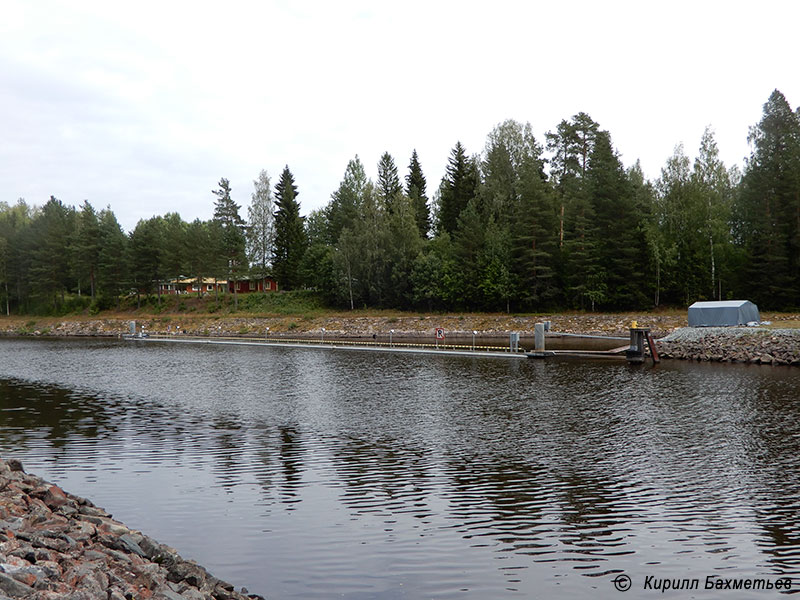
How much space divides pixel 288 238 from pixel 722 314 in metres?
64.1

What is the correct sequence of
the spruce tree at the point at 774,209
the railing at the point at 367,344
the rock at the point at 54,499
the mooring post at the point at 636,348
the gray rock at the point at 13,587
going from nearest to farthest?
the gray rock at the point at 13,587
the rock at the point at 54,499
the mooring post at the point at 636,348
the railing at the point at 367,344
the spruce tree at the point at 774,209

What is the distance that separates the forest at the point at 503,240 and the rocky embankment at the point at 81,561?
61.3 metres

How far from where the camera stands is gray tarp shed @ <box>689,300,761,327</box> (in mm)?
45125

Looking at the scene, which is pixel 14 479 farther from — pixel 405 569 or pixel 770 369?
pixel 770 369

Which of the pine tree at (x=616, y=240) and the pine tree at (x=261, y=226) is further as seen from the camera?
the pine tree at (x=261, y=226)

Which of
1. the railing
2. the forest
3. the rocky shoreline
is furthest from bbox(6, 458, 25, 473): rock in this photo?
the forest

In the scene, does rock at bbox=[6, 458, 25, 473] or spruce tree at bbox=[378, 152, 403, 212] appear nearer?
rock at bbox=[6, 458, 25, 473]

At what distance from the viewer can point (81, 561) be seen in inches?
291

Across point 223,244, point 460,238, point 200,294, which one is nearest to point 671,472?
point 460,238

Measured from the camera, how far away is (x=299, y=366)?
38.6 meters

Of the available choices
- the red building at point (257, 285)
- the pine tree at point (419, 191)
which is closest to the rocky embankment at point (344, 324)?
the red building at point (257, 285)

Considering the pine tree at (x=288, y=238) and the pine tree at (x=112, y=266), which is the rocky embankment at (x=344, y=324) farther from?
the pine tree at (x=288, y=238)

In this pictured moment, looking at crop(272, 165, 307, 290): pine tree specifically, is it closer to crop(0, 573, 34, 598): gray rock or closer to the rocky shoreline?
the rocky shoreline

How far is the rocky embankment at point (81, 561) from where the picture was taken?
6.35 meters
